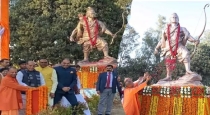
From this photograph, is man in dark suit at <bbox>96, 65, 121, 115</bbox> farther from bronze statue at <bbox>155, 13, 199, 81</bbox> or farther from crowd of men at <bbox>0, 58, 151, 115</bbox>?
bronze statue at <bbox>155, 13, 199, 81</bbox>

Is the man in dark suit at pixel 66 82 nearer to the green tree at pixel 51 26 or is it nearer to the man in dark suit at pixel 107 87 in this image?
the man in dark suit at pixel 107 87

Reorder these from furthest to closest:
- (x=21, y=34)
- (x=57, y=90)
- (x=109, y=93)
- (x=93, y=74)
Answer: (x=21, y=34), (x=93, y=74), (x=109, y=93), (x=57, y=90)

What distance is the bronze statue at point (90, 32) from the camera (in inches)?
527

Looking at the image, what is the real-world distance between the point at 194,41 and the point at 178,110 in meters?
1.03

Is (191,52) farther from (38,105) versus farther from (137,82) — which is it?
(38,105)

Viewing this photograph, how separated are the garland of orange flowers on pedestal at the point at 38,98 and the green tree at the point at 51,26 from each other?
11143 millimetres

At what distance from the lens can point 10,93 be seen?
670cm

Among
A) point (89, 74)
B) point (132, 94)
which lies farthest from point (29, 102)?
point (89, 74)

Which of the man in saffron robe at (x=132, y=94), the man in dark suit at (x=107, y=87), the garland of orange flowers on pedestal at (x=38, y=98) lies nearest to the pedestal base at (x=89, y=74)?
the man in dark suit at (x=107, y=87)

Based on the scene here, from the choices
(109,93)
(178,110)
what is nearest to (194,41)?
(178,110)

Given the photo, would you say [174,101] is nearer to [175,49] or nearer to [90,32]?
[175,49]

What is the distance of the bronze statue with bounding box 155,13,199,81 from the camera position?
210 inches

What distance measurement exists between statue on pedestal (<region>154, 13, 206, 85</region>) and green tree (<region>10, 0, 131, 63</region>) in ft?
40.6

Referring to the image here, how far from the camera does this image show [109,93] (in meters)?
8.27
